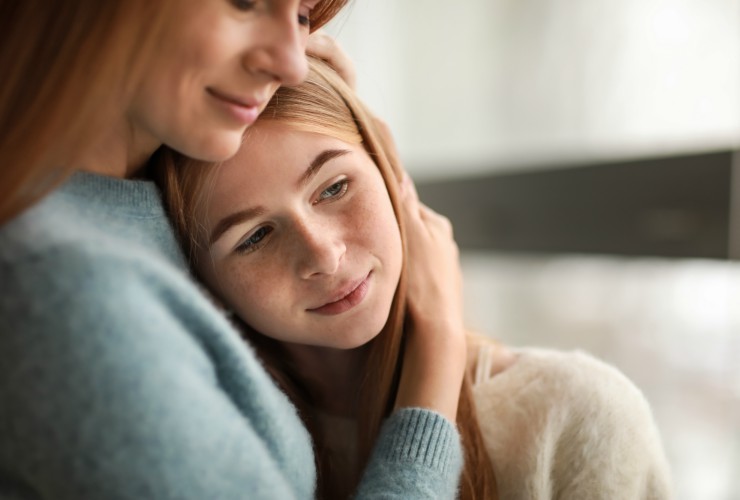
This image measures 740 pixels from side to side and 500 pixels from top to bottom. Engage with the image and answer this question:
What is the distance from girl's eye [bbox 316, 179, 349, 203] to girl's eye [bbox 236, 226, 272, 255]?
0.08 meters

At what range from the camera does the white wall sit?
166cm

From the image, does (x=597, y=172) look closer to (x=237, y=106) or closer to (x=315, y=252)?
(x=315, y=252)

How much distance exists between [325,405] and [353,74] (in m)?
0.50

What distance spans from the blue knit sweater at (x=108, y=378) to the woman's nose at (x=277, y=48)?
0.74 feet

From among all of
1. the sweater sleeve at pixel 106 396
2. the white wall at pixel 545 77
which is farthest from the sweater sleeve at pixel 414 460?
the white wall at pixel 545 77

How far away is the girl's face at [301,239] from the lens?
34.7 inches

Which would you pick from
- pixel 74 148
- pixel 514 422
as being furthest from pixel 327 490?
pixel 74 148

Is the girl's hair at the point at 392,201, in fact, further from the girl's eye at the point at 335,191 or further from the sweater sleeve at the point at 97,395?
the sweater sleeve at the point at 97,395

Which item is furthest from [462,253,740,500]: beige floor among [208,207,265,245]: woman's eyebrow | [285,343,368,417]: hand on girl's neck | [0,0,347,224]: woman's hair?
[0,0,347,224]: woman's hair

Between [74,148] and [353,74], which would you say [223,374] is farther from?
[353,74]

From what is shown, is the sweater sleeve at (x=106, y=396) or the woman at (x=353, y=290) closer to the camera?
the sweater sleeve at (x=106, y=396)

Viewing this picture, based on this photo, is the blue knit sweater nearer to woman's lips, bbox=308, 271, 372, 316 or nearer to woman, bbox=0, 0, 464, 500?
woman, bbox=0, 0, 464, 500

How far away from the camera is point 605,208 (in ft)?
5.90

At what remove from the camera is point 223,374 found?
723 mm
